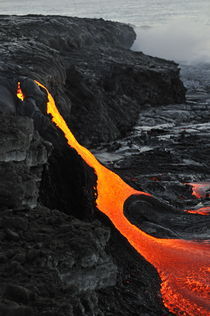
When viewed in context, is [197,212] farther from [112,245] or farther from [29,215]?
[29,215]

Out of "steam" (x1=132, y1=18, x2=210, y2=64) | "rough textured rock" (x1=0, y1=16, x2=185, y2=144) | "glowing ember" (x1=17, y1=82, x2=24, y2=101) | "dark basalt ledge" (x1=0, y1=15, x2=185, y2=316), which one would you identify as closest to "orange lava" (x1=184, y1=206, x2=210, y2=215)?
"dark basalt ledge" (x1=0, y1=15, x2=185, y2=316)

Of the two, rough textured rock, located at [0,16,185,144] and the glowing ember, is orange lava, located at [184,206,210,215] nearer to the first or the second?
the glowing ember

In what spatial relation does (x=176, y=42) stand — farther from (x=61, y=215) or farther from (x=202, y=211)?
(x=61, y=215)

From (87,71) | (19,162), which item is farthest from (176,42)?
(19,162)

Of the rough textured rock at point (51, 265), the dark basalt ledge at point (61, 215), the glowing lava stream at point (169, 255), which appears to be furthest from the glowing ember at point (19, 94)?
the rough textured rock at point (51, 265)

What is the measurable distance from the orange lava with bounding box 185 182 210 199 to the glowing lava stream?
4.49 metres

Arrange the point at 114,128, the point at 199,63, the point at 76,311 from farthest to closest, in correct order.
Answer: the point at 199,63 < the point at 114,128 < the point at 76,311

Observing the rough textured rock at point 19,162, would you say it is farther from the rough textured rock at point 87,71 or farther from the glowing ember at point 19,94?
the rough textured rock at point 87,71

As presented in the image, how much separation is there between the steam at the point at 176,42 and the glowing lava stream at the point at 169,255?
58379mm

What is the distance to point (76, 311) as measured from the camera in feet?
26.9

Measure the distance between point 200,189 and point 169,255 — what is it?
9.28 m

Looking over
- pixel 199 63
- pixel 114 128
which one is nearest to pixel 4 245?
pixel 114 128

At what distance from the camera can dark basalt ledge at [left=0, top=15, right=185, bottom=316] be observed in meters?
8.36

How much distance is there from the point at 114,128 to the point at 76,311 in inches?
1094
